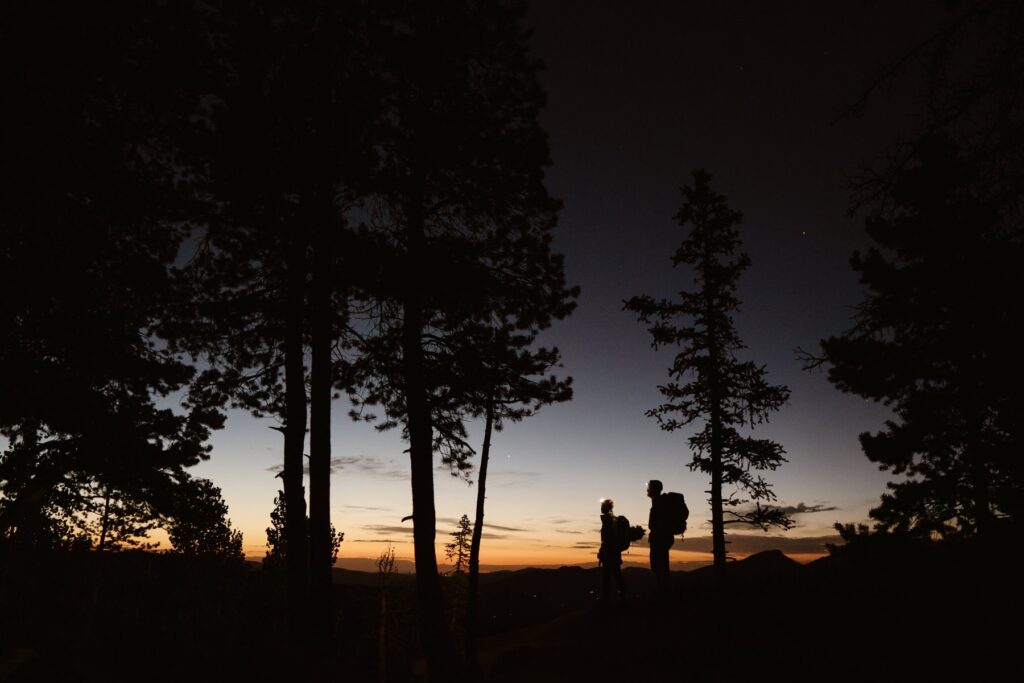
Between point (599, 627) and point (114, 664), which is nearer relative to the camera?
point (114, 664)

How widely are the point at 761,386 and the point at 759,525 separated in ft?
14.0

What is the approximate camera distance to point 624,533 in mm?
16547

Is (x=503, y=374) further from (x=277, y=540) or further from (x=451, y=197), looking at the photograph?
(x=277, y=540)

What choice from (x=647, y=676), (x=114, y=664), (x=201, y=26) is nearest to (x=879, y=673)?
(x=647, y=676)

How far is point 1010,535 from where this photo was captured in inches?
283

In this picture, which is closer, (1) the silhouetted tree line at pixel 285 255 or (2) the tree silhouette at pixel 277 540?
(1) the silhouetted tree line at pixel 285 255

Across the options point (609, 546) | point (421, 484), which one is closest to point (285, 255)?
point (421, 484)

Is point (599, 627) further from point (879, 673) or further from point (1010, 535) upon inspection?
point (1010, 535)

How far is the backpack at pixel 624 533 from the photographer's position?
646 inches

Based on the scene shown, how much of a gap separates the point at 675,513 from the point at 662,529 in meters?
0.56

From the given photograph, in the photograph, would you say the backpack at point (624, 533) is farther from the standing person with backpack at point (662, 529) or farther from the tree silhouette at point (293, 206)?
the tree silhouette at point (293, 206)

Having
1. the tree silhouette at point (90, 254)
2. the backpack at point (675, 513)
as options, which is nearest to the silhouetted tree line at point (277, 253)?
the tree silhouette at point (90, 254)

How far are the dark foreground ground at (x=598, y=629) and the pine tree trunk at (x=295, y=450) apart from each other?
87 centimetres

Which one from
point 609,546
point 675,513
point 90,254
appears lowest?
point 609,546
